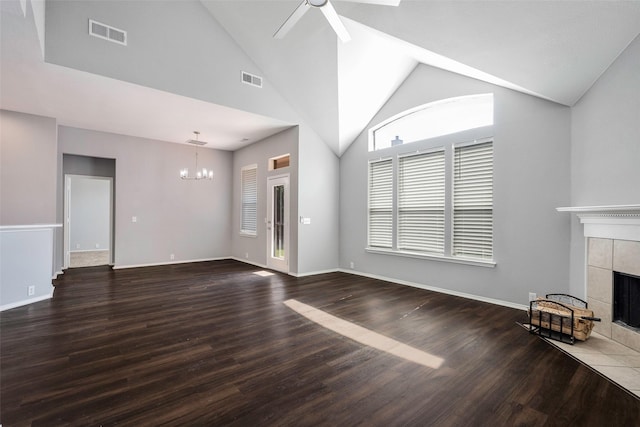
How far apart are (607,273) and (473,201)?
178cm

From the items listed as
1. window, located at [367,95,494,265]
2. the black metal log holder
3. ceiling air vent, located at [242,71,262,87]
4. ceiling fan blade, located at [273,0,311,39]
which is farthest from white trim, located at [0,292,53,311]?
the black metal log holder

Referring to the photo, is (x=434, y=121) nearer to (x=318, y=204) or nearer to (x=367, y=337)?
(x=318, y=204)

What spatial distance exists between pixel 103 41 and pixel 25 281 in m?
3.48

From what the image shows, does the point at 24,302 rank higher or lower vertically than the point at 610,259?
lower

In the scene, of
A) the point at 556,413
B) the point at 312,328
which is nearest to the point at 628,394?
the point at 556,413

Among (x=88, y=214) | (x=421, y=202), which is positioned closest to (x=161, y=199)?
(x=88, y=214)

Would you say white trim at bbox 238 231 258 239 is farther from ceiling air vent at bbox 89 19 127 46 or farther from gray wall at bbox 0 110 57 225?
ceiling air vent at bbox 89 19 127 46

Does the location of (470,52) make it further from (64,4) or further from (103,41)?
(64,4)

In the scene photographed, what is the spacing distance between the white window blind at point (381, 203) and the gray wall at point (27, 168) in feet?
19.7

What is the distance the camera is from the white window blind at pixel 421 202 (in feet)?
16.1

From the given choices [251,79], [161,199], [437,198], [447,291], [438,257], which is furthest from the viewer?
[161,199]

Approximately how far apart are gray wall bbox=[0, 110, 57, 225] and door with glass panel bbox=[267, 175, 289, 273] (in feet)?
13.2

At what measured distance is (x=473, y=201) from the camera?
4.46 metres

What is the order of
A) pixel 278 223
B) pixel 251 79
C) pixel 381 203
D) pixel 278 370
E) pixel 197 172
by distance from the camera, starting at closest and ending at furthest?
pixel 278 370
pixel 251 79
pixel 381 203
pixel 278 223
pixel 197 172
